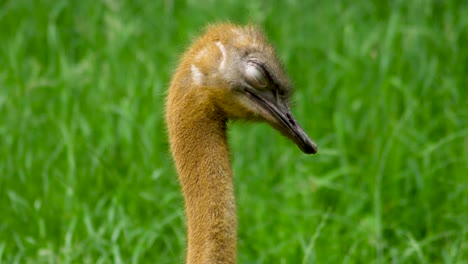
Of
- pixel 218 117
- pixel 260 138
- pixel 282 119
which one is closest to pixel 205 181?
pixel 218 117

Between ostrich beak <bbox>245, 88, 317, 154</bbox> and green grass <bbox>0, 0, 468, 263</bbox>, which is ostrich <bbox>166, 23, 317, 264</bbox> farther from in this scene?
green grass <bbox>0, 0, 468, 263</bbox>

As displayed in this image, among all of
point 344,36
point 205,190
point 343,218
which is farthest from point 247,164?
point 205,190

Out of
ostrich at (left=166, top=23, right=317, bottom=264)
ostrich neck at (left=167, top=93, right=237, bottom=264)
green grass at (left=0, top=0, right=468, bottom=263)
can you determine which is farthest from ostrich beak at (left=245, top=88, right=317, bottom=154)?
green grass at (left=0, top=0, right=468, bottom=263)

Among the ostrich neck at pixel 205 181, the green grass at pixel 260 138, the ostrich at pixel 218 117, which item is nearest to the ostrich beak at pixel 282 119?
the ostrich at pixel 218 117

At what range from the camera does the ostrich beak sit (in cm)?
414

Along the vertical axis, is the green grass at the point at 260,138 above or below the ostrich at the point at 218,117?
above

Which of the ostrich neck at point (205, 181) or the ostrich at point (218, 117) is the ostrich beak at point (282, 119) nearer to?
the ostrich at point (218, 117)

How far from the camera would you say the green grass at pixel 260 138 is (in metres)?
5.86

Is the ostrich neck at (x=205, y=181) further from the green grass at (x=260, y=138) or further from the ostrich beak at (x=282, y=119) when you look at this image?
the green grass at (x=260, y=138)

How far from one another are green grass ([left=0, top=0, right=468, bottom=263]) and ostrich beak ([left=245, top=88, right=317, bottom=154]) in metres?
1.24

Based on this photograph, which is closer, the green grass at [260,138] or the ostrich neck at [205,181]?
the ostrich neck at [205,181]

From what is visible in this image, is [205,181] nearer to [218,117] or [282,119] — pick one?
[218,117]

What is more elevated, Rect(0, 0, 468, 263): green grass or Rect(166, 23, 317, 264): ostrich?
Rect(0, 0, 468, 263): green grass

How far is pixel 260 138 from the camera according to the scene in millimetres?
6930
